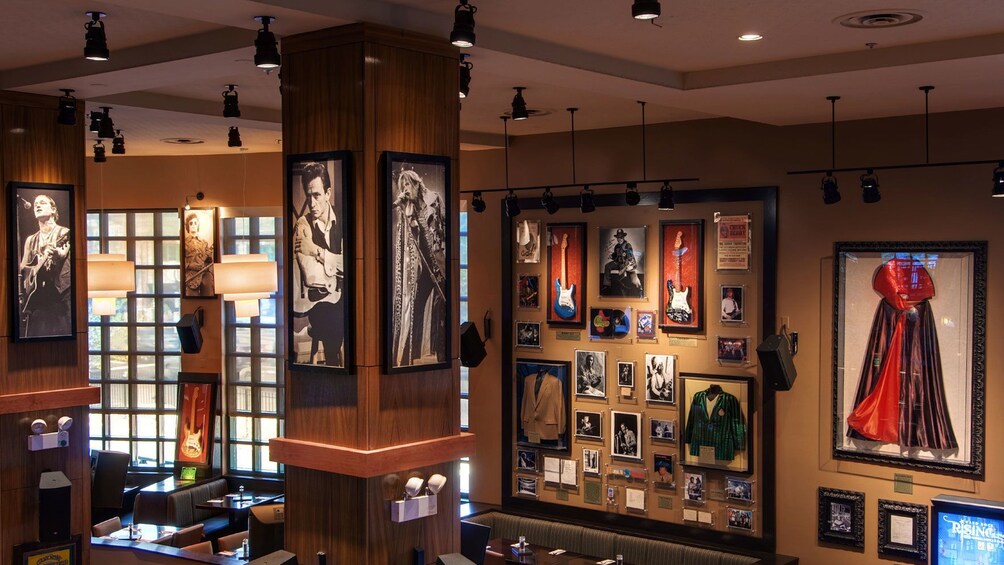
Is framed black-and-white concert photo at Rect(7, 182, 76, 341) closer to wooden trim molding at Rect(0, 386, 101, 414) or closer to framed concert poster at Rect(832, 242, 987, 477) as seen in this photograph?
wooden trim molding at Rect(0, 386, 101, 414)

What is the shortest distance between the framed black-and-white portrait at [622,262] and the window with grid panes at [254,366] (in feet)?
13.8

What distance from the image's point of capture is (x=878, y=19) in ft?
17.4

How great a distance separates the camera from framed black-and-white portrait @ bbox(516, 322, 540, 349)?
10.1m

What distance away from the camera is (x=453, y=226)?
17.3 feet

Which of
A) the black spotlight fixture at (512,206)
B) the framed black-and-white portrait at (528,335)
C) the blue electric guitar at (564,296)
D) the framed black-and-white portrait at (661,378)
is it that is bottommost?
the framed black-and-white portrait at (661,378)

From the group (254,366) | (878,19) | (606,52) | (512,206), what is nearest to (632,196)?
(512,206)

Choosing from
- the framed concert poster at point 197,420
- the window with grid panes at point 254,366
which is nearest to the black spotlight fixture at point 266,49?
the window with grid panes at point 254,366

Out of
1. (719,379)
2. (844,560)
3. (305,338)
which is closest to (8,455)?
(305,338)

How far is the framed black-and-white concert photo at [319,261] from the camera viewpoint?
195 inches

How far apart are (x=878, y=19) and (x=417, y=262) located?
2700 millimetres

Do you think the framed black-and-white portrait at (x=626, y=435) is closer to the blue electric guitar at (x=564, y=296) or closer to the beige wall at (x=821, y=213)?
the blue electric guitar at (x=564, y=296)

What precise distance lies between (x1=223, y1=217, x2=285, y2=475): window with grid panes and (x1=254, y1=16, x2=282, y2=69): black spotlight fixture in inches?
287

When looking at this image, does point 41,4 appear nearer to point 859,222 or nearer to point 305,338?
point 305,338

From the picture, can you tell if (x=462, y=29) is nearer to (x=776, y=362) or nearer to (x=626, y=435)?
(x=776, y=362)
